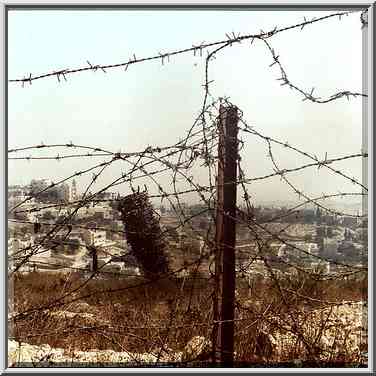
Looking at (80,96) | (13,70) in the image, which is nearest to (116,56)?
(80,96)

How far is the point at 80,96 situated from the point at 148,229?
0.62 metres

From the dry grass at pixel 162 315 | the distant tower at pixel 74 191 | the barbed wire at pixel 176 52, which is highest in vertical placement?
the barbed wire at pixel 176 52

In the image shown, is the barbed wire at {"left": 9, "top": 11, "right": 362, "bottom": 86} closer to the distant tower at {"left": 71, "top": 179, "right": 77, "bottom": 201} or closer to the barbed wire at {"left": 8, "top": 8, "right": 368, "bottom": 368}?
the barbed wire at {"left": 8, "top": 8, "right": 368, "bottom": 368}

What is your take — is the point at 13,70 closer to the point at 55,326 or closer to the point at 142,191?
the point at 142,191

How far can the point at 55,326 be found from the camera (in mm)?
3170

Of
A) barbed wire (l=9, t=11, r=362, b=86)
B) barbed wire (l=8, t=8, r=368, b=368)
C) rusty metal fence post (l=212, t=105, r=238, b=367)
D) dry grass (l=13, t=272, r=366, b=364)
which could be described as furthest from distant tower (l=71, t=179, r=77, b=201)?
rusty metal fence post (l=212, t=105, r=238, b=367)

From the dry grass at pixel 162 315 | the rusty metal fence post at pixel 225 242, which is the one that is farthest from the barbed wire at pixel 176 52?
the dry grass at pixel 162 315

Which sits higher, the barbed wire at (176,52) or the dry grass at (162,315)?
the barbed wire at (176,52)

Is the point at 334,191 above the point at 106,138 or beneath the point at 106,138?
Result: beneath

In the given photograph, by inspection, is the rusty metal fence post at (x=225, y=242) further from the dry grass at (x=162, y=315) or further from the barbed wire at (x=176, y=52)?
the barbed wire at (x=176, y=52)

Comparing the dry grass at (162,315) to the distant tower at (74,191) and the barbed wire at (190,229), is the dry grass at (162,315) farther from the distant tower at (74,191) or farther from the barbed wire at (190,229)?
the distant tower at (74,191)

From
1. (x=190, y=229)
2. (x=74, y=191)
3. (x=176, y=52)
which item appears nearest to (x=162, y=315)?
(x=190, y=229)

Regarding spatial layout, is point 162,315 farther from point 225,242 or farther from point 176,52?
point 176,52

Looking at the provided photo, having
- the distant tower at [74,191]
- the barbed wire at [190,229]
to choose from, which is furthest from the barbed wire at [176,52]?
the distant tower at [74,191]
